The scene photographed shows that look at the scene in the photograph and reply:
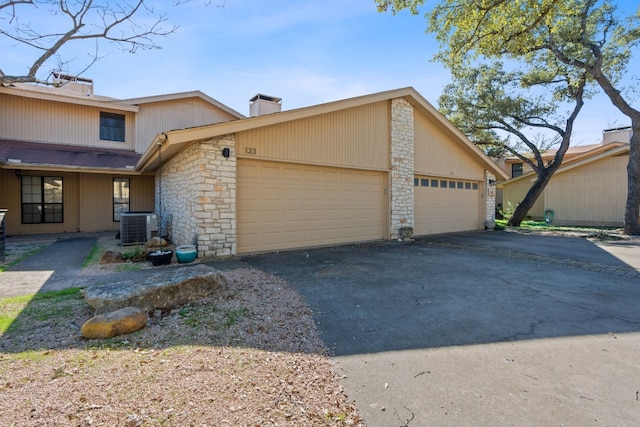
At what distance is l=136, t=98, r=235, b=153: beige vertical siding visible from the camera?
548 inches

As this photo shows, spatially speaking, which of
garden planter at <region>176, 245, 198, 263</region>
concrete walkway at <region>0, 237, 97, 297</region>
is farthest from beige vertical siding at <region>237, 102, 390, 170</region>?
concrete walkway at <region>0, 237, 97, 297</region>

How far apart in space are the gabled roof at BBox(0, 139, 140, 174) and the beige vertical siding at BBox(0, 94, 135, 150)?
1.16ft

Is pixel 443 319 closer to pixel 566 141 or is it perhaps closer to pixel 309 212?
pixel 309 212

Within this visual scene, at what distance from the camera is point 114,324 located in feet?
10.3

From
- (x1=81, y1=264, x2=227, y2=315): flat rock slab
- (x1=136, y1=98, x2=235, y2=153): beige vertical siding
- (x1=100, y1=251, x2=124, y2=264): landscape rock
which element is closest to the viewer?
(x1=81, y1=264, x2=227, y2=315): flat rock slab

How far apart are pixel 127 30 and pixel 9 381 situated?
32.0ft

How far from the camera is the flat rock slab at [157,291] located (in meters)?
3.51

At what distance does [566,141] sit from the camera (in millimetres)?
15719

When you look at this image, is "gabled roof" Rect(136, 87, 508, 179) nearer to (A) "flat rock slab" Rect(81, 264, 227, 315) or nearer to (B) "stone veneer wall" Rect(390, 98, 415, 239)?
(B) "stone veneer wall" Rect(390, 98, 415, 239)

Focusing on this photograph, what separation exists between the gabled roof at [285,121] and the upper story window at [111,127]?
4.02 metres

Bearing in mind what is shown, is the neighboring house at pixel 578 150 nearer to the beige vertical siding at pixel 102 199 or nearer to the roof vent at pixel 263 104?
the roof vent at pixel 263 104

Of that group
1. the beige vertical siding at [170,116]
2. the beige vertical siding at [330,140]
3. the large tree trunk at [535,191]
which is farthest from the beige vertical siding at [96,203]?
the large tree trunk at [535,191]

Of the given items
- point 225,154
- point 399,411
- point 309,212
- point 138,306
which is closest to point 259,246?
point 309,212

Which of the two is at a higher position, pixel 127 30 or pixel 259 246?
pixel 127 30
